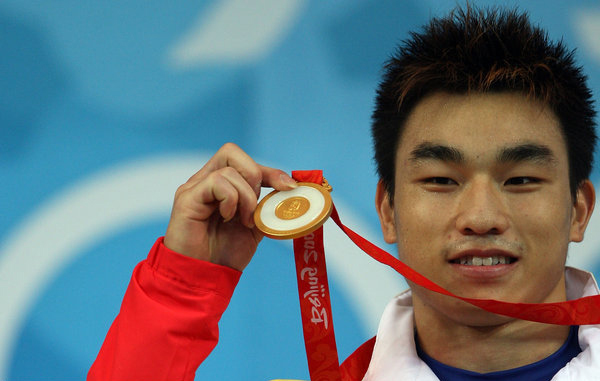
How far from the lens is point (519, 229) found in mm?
1562

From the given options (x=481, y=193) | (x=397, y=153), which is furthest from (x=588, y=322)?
(x=397, y=153)

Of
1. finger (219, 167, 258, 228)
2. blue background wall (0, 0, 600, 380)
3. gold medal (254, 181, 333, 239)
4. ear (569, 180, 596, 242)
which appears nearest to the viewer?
gold medal (254, 181, 333, 239)

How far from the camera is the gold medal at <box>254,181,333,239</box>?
4.97 ft

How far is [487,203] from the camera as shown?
1543 mm

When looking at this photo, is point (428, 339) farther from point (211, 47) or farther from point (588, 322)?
point (211, 47)

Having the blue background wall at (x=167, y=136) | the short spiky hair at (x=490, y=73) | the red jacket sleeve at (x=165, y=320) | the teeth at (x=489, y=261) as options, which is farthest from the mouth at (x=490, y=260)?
the blue background wall at (x=167, y=136)

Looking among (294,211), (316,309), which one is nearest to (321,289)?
(316,309)

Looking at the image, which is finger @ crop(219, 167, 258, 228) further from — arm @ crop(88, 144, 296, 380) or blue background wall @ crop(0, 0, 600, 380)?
blue background wall @ crop(0, 0, 600, 380)

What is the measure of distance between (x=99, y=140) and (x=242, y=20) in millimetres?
617

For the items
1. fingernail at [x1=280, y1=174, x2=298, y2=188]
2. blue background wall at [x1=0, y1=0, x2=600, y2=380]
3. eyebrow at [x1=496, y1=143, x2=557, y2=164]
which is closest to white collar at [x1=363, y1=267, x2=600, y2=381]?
eyebrow at [x1=496, y1=143, x2=557, y2=164]

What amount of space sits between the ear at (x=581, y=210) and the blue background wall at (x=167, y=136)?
688 millimetres

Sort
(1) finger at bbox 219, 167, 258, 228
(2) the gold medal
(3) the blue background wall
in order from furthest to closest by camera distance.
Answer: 1. (3) the blue background wall
2. (1) finger at bbox 219, 167, 258, 228
3. (2) the gold medal

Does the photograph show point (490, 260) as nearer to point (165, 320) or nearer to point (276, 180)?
point (276, 180)

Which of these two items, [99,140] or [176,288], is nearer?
[176,288]
